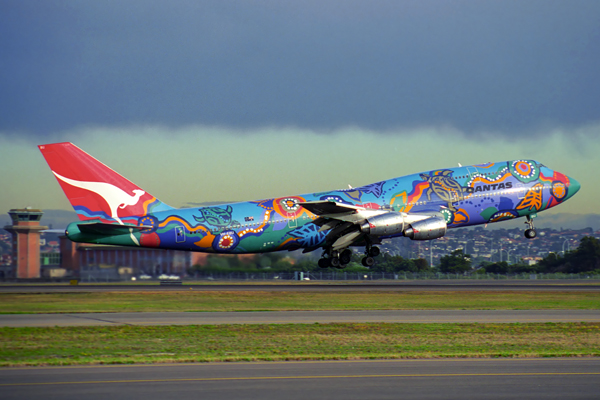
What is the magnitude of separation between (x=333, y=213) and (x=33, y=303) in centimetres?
2081

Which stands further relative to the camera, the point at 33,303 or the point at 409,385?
the point at 33,303

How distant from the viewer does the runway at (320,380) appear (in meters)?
15.2

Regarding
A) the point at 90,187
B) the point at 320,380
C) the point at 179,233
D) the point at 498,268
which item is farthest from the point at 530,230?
the point at 498,268

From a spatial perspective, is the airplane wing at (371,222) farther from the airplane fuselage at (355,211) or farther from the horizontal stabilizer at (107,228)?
the horizontal stabilizer at (107,228)

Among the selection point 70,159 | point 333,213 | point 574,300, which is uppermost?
point 70,159

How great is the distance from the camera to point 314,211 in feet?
158

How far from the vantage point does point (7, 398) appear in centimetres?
1495

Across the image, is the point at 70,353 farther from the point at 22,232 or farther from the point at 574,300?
the point at 22,232

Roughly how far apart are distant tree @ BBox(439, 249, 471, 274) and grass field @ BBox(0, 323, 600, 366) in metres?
84.4

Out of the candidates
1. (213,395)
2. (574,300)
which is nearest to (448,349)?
(213,395)

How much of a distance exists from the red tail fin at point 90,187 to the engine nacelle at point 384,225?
1573cm

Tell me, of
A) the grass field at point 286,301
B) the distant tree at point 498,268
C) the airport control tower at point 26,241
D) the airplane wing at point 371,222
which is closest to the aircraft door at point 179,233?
the grass field at point 286,301

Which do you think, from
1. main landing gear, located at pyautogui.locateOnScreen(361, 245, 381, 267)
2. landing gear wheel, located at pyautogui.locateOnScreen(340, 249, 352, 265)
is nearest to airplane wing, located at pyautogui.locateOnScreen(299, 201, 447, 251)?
main landing gear, located at pyautogui.locateOnScreen(361, 245, 381, 267)

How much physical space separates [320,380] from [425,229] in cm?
3282
